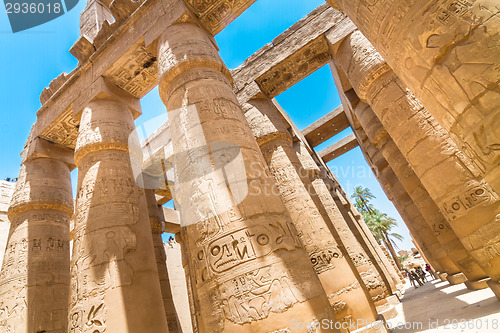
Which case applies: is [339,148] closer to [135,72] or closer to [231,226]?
[135,72]

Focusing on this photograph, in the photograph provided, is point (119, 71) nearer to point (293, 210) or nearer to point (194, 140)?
point (194, 140)

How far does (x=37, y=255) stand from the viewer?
5543 mm

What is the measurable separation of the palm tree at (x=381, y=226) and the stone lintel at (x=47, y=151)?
25.6 metres

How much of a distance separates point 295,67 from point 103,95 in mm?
4911

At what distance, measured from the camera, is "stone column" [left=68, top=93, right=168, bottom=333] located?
3.72 m

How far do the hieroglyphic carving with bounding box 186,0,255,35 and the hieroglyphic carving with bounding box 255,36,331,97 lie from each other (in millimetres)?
1756

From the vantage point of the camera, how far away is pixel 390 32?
2.23 metres

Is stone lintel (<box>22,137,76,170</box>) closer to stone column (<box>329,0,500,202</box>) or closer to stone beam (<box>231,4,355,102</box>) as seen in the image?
stone beam (<box>231,4,355,102</box>)

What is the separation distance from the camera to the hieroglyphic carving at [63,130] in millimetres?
6898

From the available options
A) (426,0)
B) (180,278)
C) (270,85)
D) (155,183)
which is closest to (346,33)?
(270,85)

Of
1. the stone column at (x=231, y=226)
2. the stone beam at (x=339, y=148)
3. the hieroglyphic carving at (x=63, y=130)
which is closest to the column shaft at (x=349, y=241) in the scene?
the stone column at (x=231, y=226)

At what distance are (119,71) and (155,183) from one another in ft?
14.5

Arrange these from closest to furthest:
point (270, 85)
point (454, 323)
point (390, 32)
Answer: point (390, 32) → point (454, 323) → point (270, 85)

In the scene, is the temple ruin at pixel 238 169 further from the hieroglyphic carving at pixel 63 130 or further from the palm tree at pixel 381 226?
the palm tree at pixel 381 226
